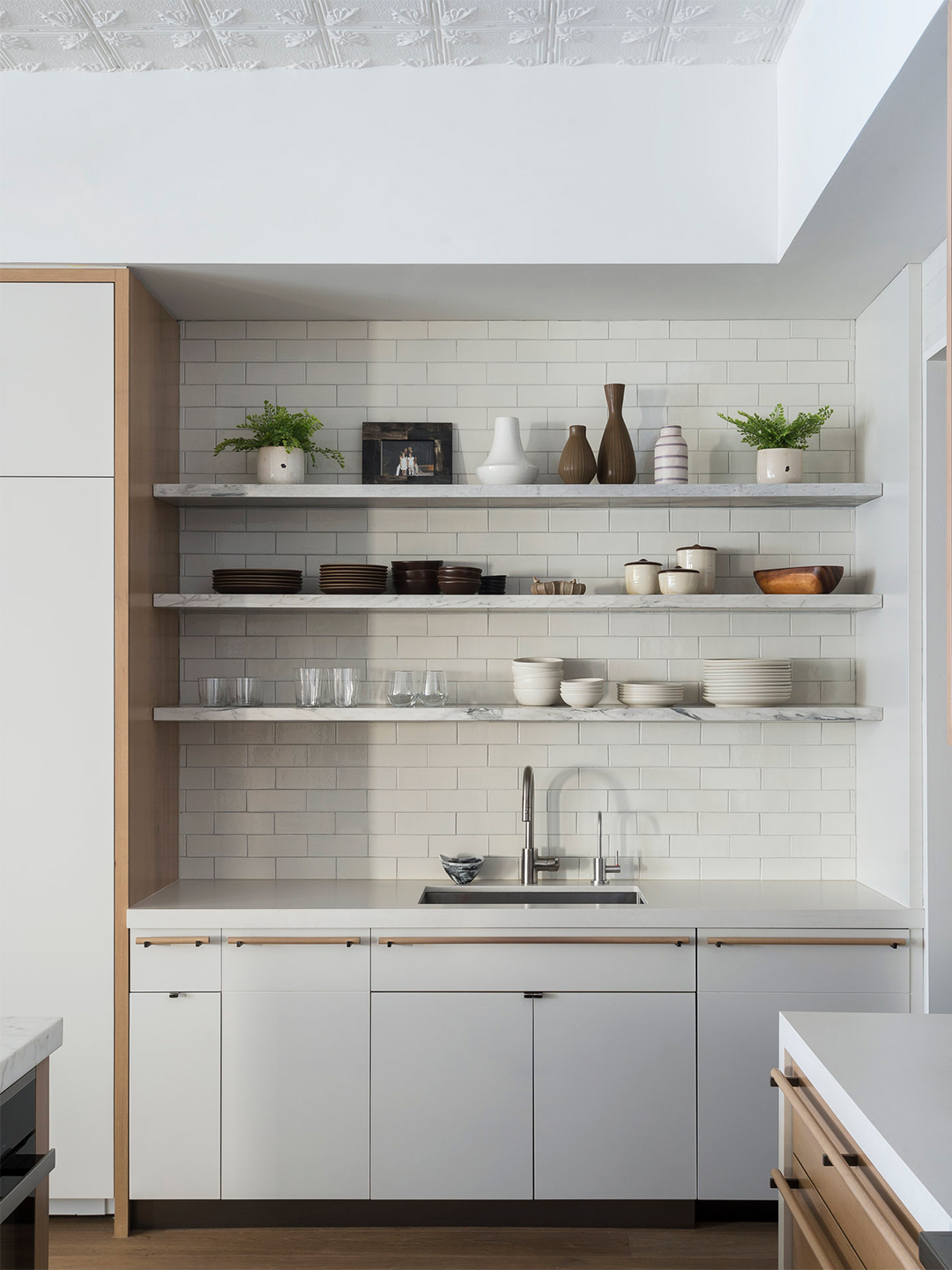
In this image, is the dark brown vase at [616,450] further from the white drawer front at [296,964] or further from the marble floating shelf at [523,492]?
the white drawer front at [296,964]

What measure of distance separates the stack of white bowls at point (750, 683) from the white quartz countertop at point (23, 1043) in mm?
2124

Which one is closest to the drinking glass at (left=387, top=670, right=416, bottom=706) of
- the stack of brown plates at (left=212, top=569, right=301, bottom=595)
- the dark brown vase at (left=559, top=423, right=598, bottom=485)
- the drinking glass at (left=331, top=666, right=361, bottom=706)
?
the drinking glass at (left=331, top=666, right=361, bottom=706)

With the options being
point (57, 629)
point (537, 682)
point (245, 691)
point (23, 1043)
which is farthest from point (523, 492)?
point (23, 1043)

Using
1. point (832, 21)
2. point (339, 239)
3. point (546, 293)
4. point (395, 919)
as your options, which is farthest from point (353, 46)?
point (395, 919)

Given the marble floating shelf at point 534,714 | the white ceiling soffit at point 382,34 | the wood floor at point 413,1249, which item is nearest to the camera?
the white ceiling soffit at point 382,34

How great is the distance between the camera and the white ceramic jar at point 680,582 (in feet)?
10.3

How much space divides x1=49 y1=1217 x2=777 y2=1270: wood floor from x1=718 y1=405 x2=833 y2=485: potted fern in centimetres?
227

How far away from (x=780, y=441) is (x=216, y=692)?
78.3 inches

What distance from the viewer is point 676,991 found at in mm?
2902

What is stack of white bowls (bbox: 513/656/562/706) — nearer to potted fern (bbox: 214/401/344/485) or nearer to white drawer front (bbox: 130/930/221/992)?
potted fern (bbox: 214/401/344/485)

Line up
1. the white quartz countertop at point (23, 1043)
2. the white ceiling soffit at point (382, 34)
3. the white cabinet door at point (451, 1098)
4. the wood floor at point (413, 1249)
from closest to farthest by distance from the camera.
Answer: the white quartz countertop at point (23, 1043), the white ceiling soffit at point (382, 34), the wood floor at point (413, 1249), the white cabinet door at point (451, 1098)

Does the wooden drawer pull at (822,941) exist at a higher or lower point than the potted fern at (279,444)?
lower

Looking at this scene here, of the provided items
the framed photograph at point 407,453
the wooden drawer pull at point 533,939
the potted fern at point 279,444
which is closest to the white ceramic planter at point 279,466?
the potted fern at point 279,444

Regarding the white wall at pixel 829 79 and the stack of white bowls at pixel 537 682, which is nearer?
the white wall at pixel 829 79
